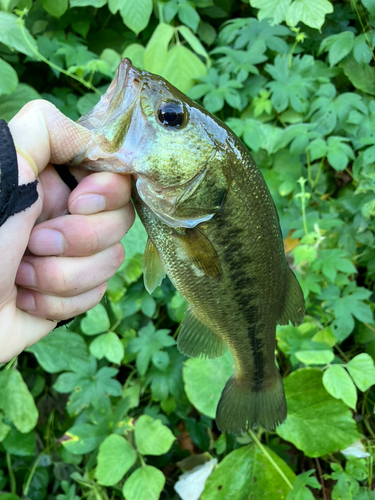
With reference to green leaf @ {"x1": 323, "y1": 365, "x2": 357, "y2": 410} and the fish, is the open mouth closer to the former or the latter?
the fish

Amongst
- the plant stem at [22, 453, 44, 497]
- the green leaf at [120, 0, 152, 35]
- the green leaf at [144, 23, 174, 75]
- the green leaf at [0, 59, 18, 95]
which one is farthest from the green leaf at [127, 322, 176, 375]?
the green leaf at [120, 0, 152, 35]

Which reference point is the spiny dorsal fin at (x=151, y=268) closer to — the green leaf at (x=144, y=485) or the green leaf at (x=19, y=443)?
the green leaf at (x=144, y=485)

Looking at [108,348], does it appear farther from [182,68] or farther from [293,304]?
[182,68]

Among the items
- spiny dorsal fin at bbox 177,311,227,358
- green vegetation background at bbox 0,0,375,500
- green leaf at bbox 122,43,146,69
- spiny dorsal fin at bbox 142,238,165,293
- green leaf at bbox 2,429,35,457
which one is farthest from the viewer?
green leaf at bbox 122,43,146,69

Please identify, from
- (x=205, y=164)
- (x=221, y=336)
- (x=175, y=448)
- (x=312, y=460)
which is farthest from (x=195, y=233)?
(x=312, y=460)

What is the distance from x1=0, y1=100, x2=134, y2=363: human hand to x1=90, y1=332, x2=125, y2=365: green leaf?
0.45 m

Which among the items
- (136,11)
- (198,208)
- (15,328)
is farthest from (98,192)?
(136,11)

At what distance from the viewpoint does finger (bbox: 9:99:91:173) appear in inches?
26.2

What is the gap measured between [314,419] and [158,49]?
5.03 feet

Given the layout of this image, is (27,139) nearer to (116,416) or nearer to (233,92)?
(116,416)

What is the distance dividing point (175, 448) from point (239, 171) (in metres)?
1.21

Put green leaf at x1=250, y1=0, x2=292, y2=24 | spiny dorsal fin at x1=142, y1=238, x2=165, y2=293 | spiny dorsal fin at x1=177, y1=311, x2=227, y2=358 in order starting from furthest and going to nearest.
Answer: green leaf at x1=250, y1=0, x2=292, y2=24
spiny dorsal fin at x1=177, y1=311, x2=227, y2=358
spiny dorsal fin at x1=142, y1=238, x2=165, y2=293

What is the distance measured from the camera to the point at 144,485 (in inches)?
45.3

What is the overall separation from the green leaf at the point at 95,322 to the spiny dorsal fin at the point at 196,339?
0.45 metres
